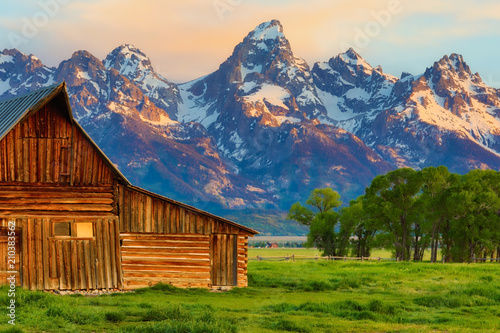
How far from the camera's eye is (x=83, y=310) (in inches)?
906

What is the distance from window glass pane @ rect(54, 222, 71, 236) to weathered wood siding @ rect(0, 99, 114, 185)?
1.92 meters

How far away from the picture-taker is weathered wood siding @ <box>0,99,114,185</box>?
102ft

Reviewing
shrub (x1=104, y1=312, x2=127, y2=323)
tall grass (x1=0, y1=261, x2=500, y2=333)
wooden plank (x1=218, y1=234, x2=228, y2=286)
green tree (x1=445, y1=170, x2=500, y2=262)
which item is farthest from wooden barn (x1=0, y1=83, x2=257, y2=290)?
green tree (x1=445, y1=170, x2=500, y2=262)

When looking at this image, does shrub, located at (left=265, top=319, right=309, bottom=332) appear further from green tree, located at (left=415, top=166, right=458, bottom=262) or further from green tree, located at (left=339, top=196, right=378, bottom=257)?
green tree, located at (left=339, top=196, right=378, bottom=257)

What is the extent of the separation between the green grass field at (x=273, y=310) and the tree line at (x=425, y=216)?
3410cm

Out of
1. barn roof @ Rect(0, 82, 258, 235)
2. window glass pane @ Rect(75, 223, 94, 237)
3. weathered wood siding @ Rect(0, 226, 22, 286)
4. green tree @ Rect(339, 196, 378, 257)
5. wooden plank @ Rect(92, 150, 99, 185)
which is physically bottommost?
green tree @ Rect(339, 196, 378, 257)

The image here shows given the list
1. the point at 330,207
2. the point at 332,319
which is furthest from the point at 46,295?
the point at 330,207

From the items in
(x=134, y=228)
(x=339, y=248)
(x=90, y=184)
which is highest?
(x=90, y=184)

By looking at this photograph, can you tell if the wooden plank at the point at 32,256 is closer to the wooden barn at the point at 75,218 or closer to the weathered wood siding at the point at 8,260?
the wooden barn at the point at 75,218

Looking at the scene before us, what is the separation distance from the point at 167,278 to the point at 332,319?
1232 cm

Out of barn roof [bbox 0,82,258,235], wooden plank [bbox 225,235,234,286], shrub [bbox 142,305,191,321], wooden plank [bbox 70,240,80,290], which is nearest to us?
shrub [bbox 142,305,191,321]

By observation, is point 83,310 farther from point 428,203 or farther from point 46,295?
point 428,203

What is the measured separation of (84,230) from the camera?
3222 centimetres

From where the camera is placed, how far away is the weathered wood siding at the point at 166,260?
1326 inches
